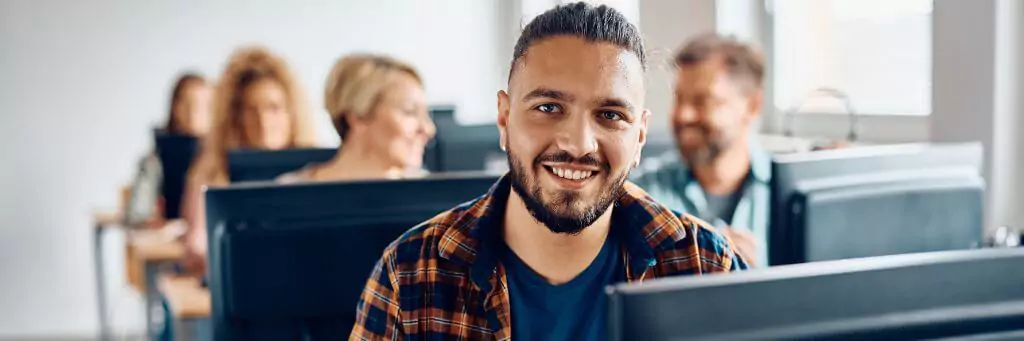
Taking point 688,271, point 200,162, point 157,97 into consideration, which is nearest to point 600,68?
point 688,271

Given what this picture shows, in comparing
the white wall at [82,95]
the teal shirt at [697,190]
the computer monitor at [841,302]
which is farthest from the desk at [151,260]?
the computer monitor at [841,302]

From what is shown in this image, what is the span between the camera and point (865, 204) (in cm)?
138

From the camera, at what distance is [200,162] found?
12.2 ft

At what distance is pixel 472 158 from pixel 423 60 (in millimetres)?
2913

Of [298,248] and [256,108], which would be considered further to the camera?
[256,108]

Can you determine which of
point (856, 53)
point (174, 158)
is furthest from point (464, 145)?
point (174, 158)

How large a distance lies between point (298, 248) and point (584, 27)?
57cm

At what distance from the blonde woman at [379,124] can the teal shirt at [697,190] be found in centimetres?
60

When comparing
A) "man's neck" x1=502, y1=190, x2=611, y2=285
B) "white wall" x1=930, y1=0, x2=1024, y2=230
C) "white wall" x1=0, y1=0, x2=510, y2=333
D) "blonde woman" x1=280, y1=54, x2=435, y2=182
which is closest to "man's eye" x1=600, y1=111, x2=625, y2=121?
"man's neck" x1=502, y1=190, x2=611, y2=285

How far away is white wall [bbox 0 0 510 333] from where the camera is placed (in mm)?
4954

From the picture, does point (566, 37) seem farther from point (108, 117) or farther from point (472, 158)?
point (108, 117)

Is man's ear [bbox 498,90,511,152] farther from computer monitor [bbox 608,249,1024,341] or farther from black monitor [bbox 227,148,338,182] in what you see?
black monitor [bbox 227,148,338,182]

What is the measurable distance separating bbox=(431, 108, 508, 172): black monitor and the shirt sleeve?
148 cm

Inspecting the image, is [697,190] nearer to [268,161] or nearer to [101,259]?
[268,161]
